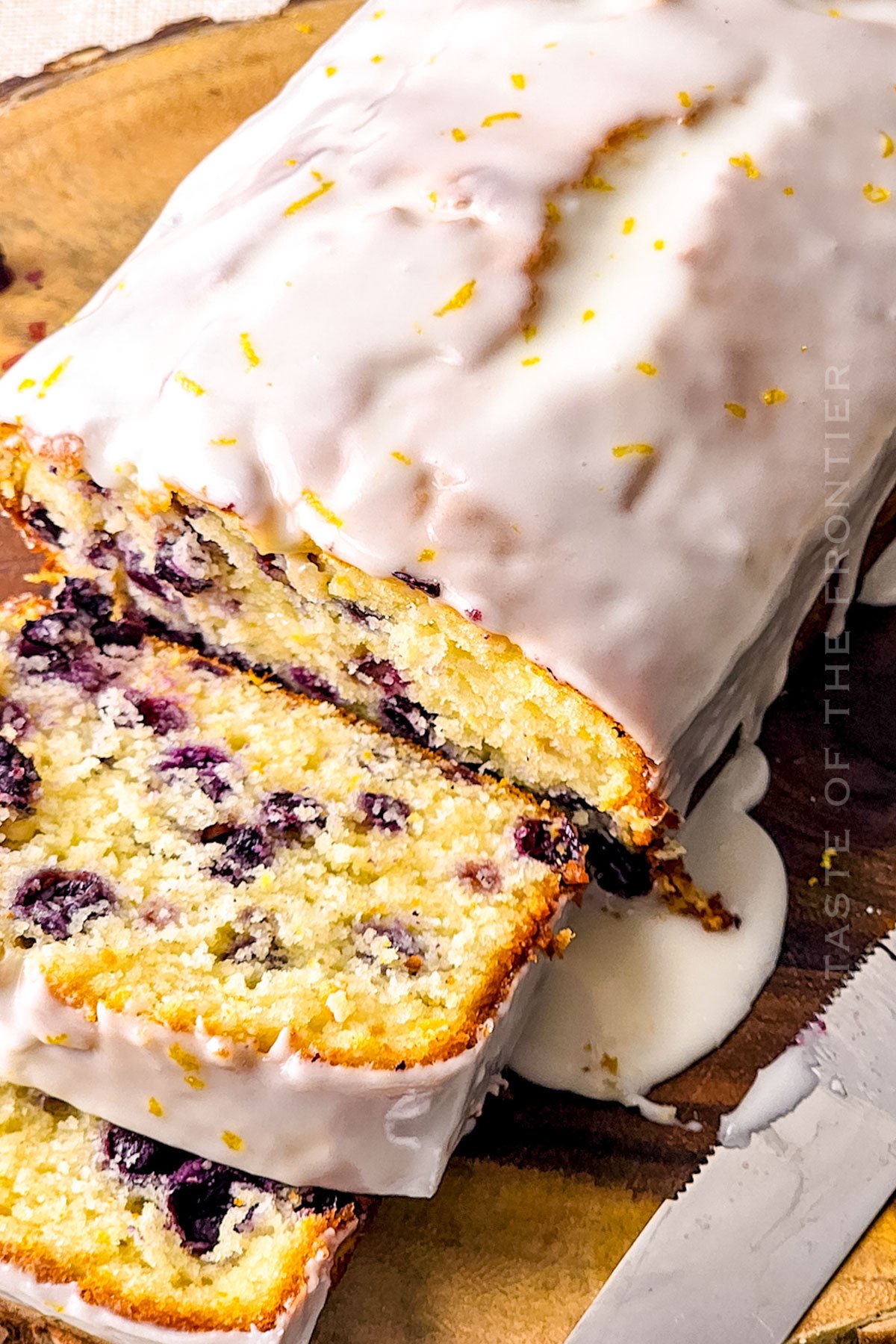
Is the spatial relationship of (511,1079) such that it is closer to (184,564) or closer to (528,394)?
(184,564)

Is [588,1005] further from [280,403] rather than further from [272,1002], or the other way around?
[280,403]

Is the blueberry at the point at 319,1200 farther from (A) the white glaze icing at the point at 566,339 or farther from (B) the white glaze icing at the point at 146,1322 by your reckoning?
(A) the white glaze icing at the point at 566,339

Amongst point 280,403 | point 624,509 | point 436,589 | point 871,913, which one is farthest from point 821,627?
point 280,403

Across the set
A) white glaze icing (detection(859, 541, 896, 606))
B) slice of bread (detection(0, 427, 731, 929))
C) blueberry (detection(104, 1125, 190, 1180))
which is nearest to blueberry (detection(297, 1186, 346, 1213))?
blueberry (detection(104, 1125, 190, 1180))

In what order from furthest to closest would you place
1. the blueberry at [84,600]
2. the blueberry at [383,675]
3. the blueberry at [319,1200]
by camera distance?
the blueberry at [84,600]
the blueberry at [383,675]
the blueberry at [319,1200]

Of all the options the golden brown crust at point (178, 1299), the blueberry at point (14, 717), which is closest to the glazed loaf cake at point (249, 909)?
the blueberry at point (14, 717)

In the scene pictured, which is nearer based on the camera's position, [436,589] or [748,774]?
[436,589]

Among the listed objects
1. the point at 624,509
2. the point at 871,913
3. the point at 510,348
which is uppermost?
the point at 510,348
